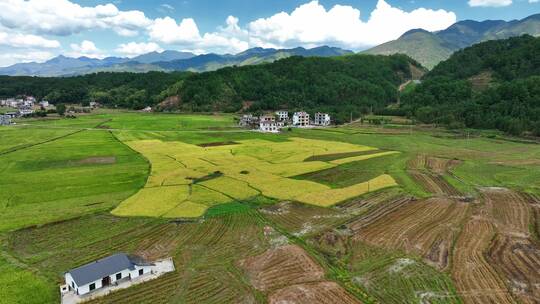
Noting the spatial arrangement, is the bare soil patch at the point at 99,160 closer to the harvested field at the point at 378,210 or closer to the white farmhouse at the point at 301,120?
the harvested field at the point at 378,210

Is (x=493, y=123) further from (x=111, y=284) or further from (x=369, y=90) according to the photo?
(x=111, y=284)

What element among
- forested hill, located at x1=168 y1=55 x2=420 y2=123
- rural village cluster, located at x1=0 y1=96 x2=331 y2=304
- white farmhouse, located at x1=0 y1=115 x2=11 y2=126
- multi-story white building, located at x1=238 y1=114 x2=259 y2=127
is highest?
forested hill, located at x1=168 y1=55 x2=420 y2=123

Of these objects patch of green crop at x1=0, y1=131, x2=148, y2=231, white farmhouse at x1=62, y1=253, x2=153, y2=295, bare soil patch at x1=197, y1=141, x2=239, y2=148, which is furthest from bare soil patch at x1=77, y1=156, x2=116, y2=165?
white farmhouse at x1=62, y1=253, x2=153, y2=295

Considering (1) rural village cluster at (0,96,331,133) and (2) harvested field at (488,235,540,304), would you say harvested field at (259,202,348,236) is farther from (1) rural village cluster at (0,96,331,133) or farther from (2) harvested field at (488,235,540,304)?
(1) rural village cluster at (0,96,331,133)

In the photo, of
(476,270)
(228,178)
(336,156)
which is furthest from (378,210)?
(336,156)

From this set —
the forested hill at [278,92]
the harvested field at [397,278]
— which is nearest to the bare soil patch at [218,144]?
the harvested field at [397,278]

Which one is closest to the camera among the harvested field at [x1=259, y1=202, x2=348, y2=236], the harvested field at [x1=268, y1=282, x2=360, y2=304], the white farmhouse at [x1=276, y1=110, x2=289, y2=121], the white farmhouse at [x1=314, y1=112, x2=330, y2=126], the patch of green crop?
the harvested field at [x1=268, y1=282, x2=360, y2=304]
